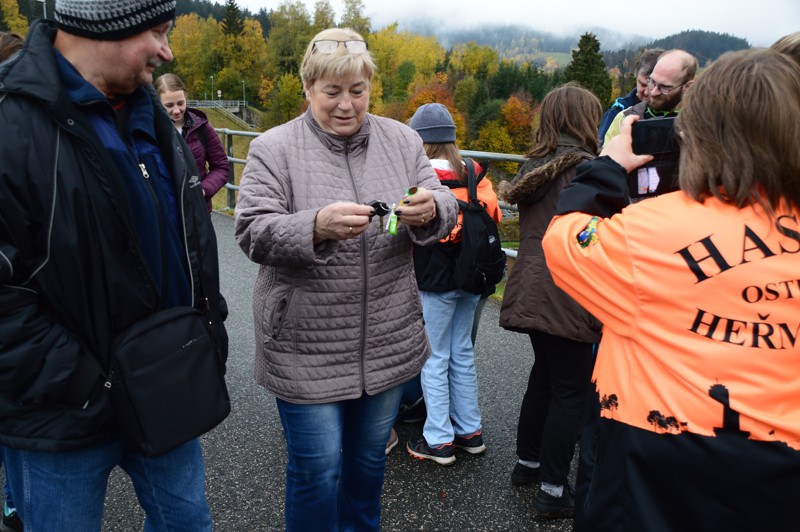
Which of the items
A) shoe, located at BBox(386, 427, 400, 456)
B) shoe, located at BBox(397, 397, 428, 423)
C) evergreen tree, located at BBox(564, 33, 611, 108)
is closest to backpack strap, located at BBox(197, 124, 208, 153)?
shoe, located at BBox(397, 397, 428, 423)

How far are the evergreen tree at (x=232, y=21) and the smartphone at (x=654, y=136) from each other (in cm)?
10223

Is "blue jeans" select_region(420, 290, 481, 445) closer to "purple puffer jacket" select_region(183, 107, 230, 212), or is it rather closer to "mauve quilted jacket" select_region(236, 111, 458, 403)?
"mauve quilted jacket" select_region(236, 111, 458, 403)

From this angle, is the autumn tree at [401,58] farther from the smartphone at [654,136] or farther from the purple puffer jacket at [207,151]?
the smartphone at [654,136]

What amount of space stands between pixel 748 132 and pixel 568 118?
1505mm

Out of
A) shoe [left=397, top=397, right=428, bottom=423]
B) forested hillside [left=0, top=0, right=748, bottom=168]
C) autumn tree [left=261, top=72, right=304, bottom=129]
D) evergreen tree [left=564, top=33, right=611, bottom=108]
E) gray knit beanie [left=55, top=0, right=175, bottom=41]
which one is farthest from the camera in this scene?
forested hillside [left=0, top=0, right=748, bottom=168]

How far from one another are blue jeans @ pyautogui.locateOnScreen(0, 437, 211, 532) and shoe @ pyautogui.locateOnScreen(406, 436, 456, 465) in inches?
64.9

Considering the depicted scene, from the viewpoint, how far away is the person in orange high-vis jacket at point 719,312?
4.67 feet

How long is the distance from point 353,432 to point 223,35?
105434mm

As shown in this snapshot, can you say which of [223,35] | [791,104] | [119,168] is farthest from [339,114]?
[223,35]

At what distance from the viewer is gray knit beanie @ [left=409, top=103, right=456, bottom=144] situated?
128 inches

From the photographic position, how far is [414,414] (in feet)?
12.6

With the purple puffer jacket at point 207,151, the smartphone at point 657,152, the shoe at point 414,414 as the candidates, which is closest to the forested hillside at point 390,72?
the purple puffer jacket at point 207,151

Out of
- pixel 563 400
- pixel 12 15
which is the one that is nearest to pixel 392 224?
pixel 563 400

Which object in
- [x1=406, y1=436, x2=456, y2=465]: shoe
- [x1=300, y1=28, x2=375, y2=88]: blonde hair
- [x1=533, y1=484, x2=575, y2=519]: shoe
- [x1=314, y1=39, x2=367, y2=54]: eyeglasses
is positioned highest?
[x1=314, y1=39, x2=367, y2=54]: eyeglasses
